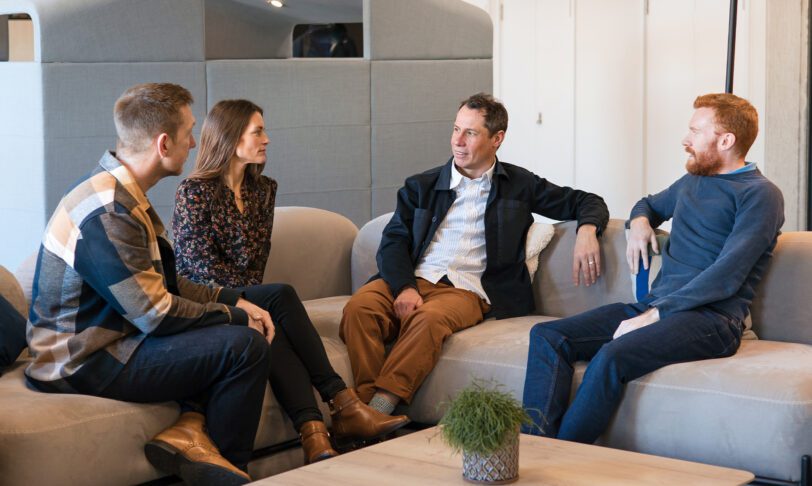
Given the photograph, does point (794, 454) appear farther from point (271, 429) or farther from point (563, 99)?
point (563, 99)

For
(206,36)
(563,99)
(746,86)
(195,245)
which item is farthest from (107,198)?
(563,99)

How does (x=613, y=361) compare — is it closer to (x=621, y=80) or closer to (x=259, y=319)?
(x=259, y=319)

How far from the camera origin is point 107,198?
262 cm

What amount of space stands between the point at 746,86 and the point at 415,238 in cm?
345

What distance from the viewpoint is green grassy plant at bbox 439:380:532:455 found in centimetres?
212

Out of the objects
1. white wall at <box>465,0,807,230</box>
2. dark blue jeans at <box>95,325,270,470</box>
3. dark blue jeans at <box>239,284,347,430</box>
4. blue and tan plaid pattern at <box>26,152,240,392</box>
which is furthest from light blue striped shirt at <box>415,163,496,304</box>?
white wall at <box>465,0,807,230</box>

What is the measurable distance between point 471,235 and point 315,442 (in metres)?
1.02

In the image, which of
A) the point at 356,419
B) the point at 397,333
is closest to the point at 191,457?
the point at 356,419

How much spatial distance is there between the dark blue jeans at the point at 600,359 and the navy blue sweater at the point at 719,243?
6 centimetres

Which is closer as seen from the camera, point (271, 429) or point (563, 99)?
point (271, 429)

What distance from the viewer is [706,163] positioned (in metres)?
3.17

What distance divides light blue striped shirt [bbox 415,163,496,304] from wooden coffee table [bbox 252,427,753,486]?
1.21m

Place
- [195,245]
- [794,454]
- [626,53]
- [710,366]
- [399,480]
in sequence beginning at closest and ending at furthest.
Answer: [399,480]
[794,454]
[710,366]
[195,245]
[626,53]

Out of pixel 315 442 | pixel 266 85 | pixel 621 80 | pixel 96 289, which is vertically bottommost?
pixel 315 442
